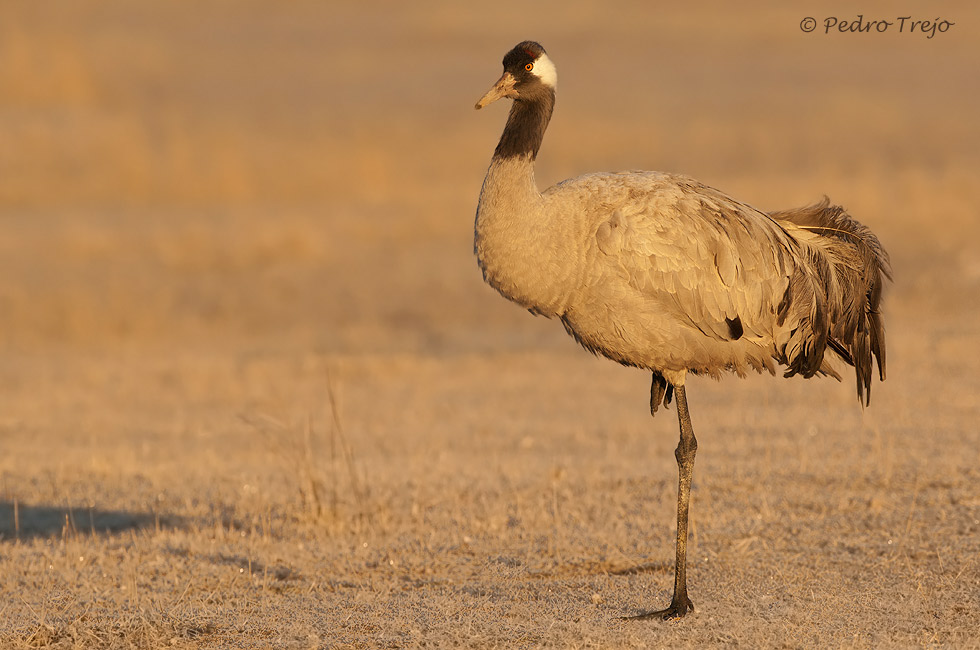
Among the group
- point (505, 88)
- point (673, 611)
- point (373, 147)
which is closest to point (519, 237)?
point (505, 88)

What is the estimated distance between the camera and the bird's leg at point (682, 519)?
22.0 feet

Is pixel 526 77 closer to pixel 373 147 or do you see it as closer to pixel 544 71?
pixel 544 71

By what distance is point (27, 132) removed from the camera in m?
28.9

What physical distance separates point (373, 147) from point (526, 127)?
73.2 feet

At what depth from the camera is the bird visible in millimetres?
7035

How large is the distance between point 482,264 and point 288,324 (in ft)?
42.1

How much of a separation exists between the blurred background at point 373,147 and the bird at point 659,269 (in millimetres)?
10316

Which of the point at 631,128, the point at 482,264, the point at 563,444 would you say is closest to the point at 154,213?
the point at 631,128

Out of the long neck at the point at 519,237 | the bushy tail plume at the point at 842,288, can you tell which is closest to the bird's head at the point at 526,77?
the long neck at the point at 519,237

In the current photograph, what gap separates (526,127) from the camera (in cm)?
736
